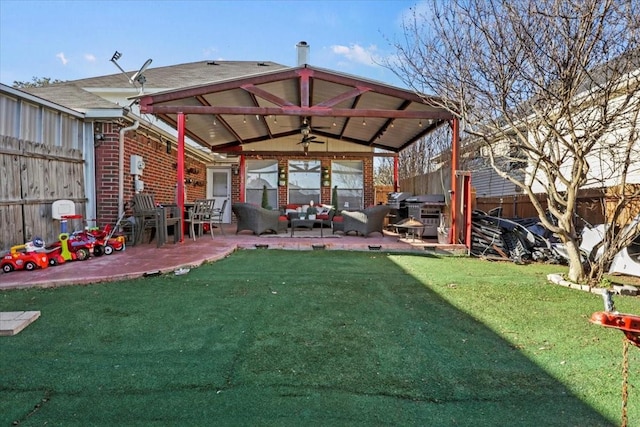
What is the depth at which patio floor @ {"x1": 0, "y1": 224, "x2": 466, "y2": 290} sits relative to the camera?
4355mm

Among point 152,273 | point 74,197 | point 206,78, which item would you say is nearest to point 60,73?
point 206,78

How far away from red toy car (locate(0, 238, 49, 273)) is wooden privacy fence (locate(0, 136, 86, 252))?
1.46 ft

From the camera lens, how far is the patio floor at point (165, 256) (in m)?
4.36

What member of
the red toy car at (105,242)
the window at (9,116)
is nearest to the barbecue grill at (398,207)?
the red toy car at (105,242)

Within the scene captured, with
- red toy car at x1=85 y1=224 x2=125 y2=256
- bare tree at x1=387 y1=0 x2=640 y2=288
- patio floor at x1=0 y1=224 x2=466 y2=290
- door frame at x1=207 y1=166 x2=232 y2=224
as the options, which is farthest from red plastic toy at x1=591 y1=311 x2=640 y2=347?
door frame at x1=207 y1=166 x2=232 y2=224

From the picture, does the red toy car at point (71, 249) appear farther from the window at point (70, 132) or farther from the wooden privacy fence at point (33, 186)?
the window at point (70, 132)

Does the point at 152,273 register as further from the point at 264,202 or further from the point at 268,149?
the point at 268,149

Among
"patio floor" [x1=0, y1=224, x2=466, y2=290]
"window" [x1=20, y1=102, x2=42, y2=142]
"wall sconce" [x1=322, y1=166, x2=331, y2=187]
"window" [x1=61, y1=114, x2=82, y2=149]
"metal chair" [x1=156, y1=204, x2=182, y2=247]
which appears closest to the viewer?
"patio floor" [x1=0, y1=224, x2=466, y2=290]

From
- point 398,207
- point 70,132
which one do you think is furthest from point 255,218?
point 398,207

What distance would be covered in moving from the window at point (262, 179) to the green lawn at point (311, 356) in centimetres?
894

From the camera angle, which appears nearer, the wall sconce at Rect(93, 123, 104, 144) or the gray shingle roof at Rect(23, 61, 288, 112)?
the wall sconce at Rect(93, 123, 104, 144)

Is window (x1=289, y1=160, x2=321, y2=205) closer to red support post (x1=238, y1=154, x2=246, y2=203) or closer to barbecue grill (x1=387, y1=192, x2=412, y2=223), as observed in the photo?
red support post (x1=238, y1=154, x2=246, y2=203)

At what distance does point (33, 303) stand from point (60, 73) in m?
23.8

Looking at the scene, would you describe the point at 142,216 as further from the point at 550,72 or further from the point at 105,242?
the point at 550,72
